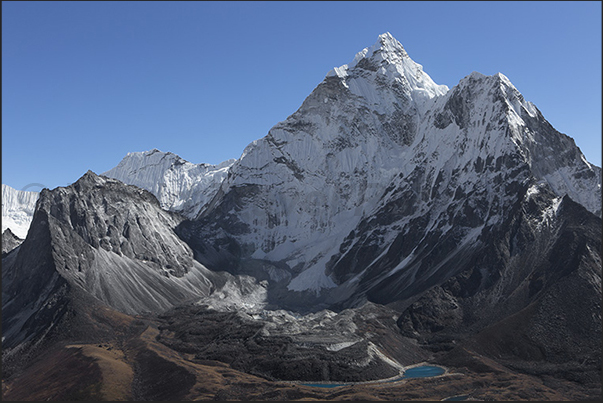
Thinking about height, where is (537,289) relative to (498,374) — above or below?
above

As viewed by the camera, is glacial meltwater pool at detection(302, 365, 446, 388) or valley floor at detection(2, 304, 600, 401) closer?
valley floor at detection(2, 304, 600, 401)

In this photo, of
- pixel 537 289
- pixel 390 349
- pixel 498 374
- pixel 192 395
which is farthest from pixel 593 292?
pixel 192 395

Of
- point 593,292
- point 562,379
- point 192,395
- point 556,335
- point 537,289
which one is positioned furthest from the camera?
point 537,289

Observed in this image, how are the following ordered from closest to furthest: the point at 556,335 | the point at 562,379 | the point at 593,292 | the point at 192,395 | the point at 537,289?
the point at 192,395, the point at 562,379, the point at 556,335, the point at 593,292, the point at 537,289

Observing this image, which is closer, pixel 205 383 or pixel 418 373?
pixel 205 383

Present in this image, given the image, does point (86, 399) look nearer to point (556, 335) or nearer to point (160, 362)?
point (160, 362)

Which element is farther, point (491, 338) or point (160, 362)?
point (491, 338)

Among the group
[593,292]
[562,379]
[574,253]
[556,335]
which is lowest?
[562,379]

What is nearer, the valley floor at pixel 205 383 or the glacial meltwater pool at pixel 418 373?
the valley floor at pixel 205 383

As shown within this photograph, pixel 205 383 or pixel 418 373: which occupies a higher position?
pixel 205 383

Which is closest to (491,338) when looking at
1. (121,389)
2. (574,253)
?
(574,253)
